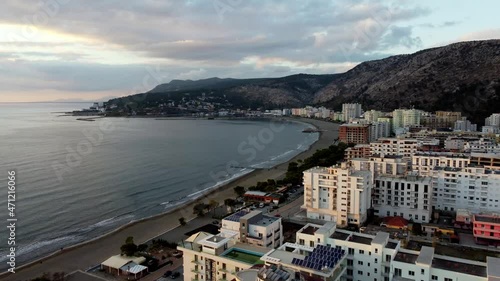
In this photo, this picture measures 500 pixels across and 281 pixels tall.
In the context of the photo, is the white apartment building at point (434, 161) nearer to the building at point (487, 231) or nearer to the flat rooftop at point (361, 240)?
the building at point (487, 231)

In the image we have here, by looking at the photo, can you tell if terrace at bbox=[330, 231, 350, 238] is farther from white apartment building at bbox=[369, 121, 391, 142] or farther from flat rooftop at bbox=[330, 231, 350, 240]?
white apartment building at bbox=[369, 121, 391, 142]

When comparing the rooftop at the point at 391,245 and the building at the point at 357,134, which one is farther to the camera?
the building at the point at 357,134

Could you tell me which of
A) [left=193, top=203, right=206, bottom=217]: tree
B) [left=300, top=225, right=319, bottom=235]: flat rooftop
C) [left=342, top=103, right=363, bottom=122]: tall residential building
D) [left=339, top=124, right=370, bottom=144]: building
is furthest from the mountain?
[left=300, top=225, right=319, bottom=235]: flat rooftop

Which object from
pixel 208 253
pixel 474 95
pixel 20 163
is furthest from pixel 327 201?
pixel 474 95

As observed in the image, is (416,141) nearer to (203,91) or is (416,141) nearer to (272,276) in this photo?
(272,276)

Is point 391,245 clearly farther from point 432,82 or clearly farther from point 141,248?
point 432,82

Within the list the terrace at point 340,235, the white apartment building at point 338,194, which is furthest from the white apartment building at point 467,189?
the terrace at point 340,235
